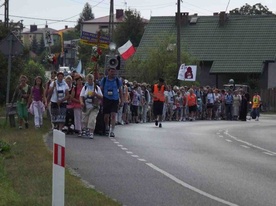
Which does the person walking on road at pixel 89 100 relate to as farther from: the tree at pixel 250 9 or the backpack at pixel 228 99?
the tree at pixel 250 9

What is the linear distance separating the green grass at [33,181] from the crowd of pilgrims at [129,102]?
3814mm

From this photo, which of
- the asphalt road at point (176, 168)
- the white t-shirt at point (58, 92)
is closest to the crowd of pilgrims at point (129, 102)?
the white t-shirt at point (58, 92)

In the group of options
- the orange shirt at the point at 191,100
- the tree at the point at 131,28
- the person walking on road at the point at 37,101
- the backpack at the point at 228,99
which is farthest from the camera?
the tree at the point at 131,28

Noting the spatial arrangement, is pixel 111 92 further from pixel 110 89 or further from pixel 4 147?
pixel 4 147

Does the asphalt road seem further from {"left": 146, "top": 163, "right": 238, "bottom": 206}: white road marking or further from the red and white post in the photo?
the red and white post

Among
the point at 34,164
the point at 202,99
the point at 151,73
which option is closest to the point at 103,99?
the point at 34,164

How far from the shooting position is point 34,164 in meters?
15.0

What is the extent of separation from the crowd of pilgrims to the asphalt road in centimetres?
91

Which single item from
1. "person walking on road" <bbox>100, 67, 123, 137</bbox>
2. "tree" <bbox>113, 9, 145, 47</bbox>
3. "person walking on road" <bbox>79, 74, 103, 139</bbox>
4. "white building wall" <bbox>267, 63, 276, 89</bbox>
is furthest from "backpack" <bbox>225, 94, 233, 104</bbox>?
"tree" <bbox>113, 9, 145, 47</bbox>

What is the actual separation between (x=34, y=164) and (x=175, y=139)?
31.8 ft

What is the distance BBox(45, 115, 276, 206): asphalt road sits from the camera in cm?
1241

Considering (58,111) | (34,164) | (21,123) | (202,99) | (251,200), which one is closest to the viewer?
(251,200)

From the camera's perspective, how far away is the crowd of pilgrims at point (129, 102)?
23.2 meters

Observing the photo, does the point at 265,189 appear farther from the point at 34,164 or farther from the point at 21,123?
the point at 21,123
